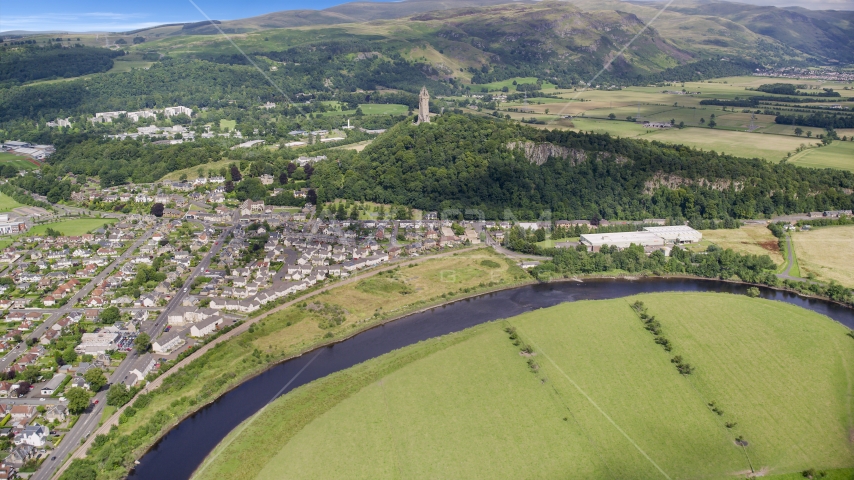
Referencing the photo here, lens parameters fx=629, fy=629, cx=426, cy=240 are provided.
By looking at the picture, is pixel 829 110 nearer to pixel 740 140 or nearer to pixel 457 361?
pixel 740 140

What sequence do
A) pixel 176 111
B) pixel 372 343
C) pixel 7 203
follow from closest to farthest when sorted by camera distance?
pixel 372 343 → pixel 7 203 → pixel 176 111

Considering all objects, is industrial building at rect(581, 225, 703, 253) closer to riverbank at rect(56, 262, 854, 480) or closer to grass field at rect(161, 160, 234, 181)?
riverbank at rect(56, 262, 854, 480)

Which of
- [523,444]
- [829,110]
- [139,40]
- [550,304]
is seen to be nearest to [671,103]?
[829,110]

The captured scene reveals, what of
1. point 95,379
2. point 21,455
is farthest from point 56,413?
point 21,455

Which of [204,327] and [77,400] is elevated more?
[77,400]

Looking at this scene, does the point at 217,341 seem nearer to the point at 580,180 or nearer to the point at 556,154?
the point at 580,180
